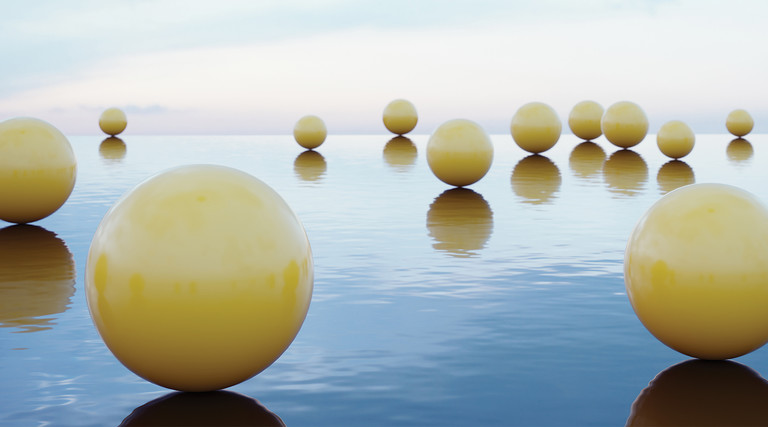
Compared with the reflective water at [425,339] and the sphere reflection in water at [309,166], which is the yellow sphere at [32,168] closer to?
the reflective water at [425,339]

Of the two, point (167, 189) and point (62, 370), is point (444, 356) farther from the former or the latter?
point (62, 370)

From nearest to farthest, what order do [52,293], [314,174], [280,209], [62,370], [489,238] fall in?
[280,209] → [62,370] → [52,293] → [489,238] → [314,174]

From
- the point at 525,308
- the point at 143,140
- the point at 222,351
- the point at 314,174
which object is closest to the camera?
the point at 222,351

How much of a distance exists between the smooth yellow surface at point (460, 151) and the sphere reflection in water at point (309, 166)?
4.09 meters

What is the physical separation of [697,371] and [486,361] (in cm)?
191

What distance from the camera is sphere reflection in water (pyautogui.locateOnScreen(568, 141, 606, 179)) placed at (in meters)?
22.6

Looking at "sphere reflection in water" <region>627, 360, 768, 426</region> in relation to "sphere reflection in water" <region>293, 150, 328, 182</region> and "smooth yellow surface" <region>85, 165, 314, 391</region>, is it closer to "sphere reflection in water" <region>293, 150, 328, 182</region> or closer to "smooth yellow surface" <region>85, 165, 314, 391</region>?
"smooth yellow surface" <region>85, 165, 314, 391</region>

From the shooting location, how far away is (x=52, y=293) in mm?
9414

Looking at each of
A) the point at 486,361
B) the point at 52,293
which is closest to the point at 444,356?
the point at 486,361

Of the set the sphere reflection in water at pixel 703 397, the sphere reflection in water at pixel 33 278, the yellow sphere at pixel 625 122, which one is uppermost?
the yellow sphere at pixel 625 122

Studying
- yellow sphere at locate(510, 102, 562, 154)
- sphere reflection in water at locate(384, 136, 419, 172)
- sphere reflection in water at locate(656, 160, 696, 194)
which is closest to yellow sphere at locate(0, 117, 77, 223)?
sphere reflection in water at locate(384, 136, 419, 172)

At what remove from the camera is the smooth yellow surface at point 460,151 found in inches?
711

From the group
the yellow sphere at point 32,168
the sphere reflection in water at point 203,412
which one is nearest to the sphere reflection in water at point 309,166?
the yellow sphere at point 32,168

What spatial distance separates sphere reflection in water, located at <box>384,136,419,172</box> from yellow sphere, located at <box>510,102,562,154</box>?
4041 millimetres
